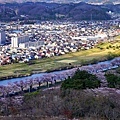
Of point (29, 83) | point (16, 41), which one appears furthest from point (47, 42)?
point (29, 83)

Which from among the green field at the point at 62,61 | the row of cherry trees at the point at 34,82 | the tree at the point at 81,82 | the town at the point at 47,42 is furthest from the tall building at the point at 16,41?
the tree at the point at 81,82

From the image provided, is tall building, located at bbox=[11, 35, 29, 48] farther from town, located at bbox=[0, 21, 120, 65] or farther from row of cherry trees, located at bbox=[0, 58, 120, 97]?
row of cherry trees, located at bbox=[0, 58, 120, 97]

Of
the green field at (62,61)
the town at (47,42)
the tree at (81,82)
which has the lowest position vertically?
the town at (47,42)

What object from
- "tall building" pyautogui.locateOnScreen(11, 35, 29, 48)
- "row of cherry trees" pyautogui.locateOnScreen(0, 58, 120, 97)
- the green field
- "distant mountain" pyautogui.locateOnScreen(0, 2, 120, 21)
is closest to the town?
"tall building" pyautogui.locateOnScreen(11, 35, 29, 48)

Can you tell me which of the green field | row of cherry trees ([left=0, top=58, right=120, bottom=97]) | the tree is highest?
the tree

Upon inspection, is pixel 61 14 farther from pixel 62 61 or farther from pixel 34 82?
pixel 34 82

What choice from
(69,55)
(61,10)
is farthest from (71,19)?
(69,55)

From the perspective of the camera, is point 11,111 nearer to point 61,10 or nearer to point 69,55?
point 69,55

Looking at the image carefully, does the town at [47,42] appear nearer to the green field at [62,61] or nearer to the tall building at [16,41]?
the tall building at [16,41]
